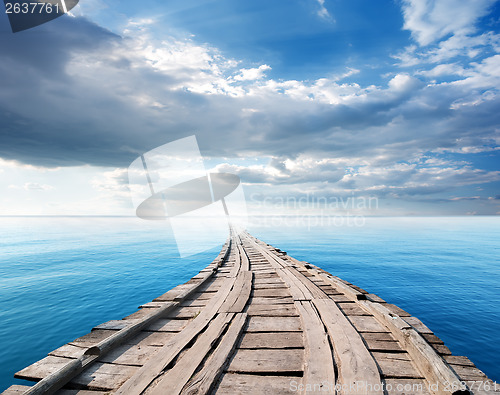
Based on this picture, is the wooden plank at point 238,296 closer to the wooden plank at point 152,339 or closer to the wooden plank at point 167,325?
the wooden plank at point 167,325

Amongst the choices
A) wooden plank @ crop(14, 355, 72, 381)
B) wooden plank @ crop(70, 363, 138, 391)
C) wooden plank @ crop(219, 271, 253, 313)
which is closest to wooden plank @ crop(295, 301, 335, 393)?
wooden plank @ crop(219, 271, 253, 313)

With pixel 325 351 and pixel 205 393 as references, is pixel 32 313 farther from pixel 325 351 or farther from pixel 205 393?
pixel 325 351

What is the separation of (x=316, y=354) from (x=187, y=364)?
1.82 m

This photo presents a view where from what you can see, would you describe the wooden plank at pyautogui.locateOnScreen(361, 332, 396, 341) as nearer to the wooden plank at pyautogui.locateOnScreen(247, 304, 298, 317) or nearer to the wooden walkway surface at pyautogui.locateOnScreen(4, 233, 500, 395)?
the wooden walkway surface at pyautogui.locateOnScreen(4, 233, 500, 395)

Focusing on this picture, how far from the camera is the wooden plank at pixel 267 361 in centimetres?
315

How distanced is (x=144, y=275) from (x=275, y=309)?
64.0ft

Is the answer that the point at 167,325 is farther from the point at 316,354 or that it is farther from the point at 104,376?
the point at 316,354

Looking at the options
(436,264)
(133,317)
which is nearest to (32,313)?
A: (133,317)

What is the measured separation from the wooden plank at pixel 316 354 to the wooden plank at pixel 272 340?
0.17m

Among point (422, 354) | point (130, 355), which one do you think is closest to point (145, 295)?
point (130, 355)

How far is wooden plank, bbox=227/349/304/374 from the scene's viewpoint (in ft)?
10.3

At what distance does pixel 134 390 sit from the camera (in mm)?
2695

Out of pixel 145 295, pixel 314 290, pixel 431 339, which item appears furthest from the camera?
pixel 145 295

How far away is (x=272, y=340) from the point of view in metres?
3.92
